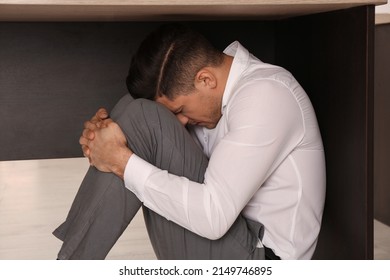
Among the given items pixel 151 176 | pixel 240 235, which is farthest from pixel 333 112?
pixel 151 176

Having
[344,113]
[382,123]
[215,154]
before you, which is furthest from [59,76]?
[382,123]

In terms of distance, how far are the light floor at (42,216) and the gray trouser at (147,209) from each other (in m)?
0.83

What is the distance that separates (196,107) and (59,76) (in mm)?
554

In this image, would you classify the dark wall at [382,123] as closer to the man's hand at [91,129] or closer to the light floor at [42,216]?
the light floor at [42,216]

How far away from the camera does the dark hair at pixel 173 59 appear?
1.38 metres

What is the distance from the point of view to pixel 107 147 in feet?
4.29

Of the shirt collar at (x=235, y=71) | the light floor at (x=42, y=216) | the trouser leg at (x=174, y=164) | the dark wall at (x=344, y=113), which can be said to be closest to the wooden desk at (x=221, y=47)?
the dark wall at (x=344, y=113)

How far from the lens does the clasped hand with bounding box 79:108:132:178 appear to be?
50.6 inches

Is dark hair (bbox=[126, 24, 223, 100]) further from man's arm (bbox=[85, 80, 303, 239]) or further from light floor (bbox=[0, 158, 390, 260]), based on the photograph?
light floor (bbox=[0, 158, 390, 260])

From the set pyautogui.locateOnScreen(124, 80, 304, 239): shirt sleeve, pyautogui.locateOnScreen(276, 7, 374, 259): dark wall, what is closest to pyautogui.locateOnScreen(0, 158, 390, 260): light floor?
pyautogui.locateOnScreen(276, 7, 374, 259): dark wall

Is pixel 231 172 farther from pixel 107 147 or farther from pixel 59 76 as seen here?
pixel 59 76

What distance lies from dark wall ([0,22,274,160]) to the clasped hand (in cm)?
47
